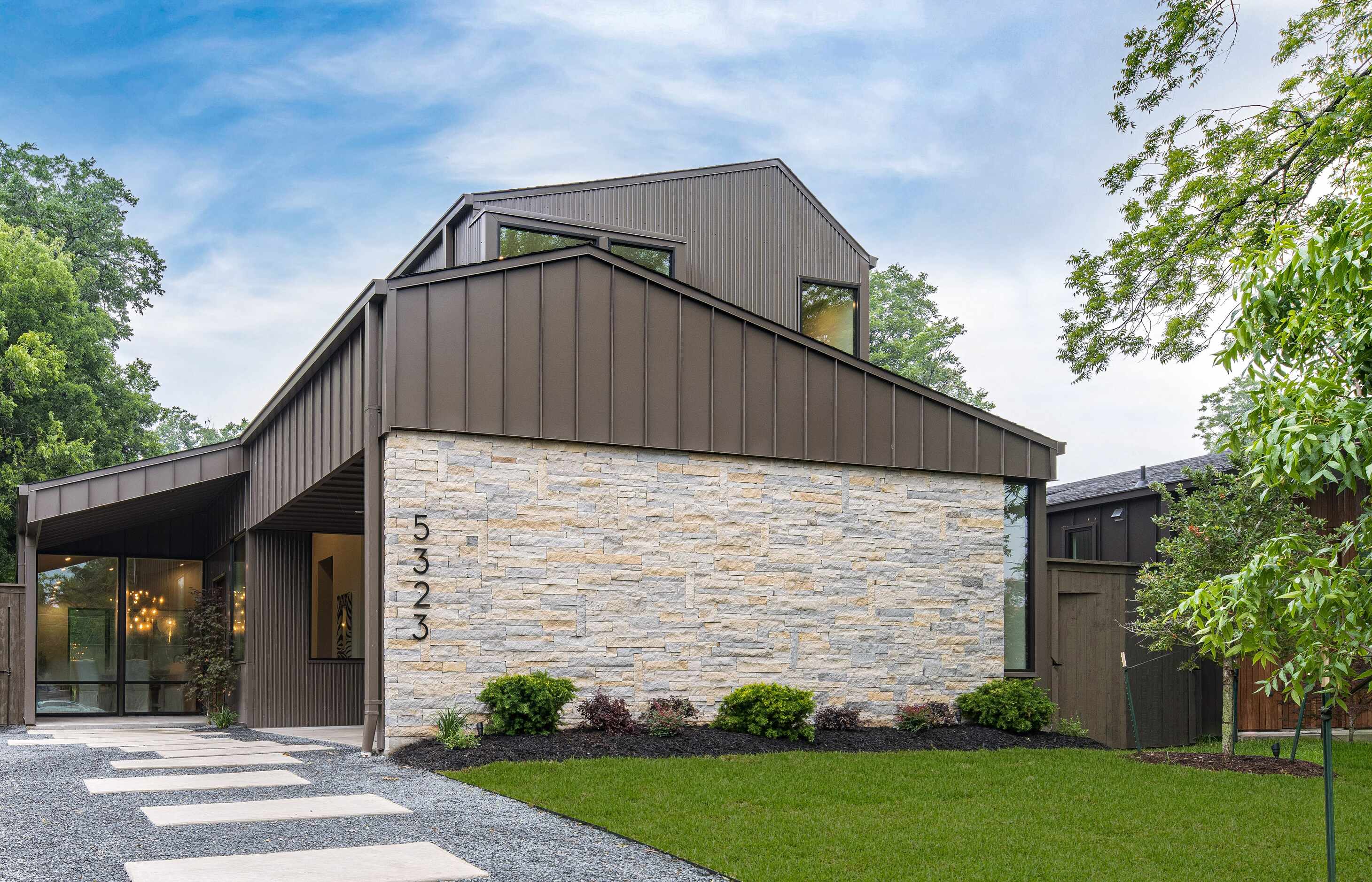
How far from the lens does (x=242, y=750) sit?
35.1ft

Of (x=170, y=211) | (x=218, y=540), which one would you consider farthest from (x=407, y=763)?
(x=170, y=211)

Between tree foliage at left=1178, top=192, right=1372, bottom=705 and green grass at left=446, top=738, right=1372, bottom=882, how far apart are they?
6.90 feet

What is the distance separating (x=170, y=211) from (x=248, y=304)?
3.99 meters

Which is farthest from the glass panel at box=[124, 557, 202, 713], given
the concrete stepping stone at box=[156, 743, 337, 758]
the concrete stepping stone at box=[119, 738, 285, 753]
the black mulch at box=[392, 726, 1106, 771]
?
the black mulch at box=[392, 726, 1106, 771]

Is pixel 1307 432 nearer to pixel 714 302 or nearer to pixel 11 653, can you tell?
pixel 714 302

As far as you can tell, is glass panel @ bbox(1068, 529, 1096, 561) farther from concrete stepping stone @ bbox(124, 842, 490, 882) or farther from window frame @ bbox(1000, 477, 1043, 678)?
concrete stepping stone @ bbox(124, 842, 490, 882)

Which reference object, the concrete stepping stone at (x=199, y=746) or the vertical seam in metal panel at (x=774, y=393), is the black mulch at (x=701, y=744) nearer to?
the concrete stepping stone at (x=199, y=746)

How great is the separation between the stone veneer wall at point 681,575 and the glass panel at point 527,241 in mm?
3475

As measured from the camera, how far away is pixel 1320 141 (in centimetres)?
1043

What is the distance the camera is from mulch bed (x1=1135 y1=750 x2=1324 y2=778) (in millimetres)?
10156

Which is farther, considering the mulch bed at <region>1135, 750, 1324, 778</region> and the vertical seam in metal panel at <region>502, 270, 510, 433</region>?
the vertical seam in metal panel at <region>502, 270, 510, 433</region>

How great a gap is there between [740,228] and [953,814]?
9.94 meters

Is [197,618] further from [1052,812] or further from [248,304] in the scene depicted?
[248,304]

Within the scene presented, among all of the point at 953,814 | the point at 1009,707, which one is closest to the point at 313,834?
the point at 953,814
